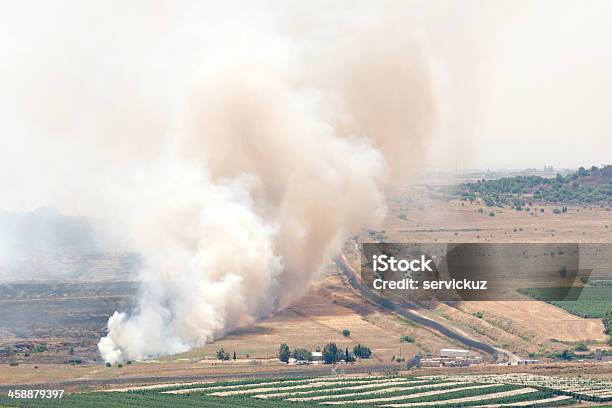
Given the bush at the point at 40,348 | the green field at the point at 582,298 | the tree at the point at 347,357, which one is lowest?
the tree at the point at 347,357

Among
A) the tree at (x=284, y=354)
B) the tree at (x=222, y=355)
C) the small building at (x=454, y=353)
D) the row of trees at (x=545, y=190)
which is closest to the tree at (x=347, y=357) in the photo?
the tree at (x=284, y=354)

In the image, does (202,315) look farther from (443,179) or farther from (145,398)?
(443,179)

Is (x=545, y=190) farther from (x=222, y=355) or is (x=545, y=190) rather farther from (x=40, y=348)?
(x=40, y=348)

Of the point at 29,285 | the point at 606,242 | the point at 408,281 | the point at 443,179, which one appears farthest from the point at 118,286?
the point at 443,179

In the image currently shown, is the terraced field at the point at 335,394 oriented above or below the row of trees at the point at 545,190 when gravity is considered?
below

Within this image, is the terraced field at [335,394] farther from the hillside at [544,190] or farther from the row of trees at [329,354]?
the hillside at [544,190]

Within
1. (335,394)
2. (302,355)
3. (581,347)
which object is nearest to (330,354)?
(302,355)
